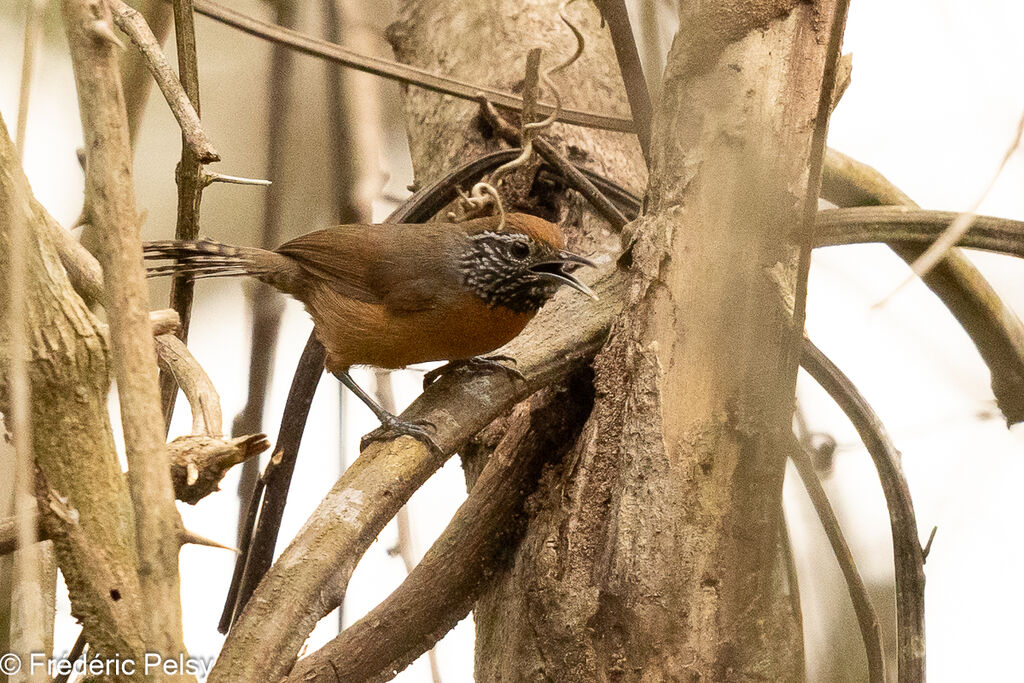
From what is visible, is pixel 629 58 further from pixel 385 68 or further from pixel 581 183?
pixel 385 68

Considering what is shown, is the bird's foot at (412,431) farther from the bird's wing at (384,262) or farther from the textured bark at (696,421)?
the bird's wing at (384,262)

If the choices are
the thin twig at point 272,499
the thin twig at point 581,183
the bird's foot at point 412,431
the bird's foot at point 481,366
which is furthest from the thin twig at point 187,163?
the thin twig at point 581,183

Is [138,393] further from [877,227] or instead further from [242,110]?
[242,110]

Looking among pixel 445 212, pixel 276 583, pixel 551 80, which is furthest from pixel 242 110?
pixel 276 583

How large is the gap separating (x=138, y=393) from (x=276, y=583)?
604 millimetres

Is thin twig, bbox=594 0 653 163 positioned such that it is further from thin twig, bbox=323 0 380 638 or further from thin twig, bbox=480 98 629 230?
thin twig, bbox=323 0 380 638

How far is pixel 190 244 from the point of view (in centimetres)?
216

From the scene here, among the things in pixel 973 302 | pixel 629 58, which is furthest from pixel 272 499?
pixel 973 302

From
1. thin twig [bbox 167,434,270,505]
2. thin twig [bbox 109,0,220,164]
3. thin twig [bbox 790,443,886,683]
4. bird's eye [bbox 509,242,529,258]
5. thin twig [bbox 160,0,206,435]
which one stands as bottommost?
thin twig [bbox 790,443,886,683]

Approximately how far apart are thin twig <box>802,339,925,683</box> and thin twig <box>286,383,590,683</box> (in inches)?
31.0

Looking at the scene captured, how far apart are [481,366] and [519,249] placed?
35 centimetres

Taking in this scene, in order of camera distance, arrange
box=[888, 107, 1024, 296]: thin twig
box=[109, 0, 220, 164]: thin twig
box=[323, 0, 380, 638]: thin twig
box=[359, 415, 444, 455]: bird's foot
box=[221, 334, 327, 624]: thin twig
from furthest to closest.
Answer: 1. box=[323, 0, 380, 638]: thin twig
2. box=[221, 334, 327, 624]: thin twig
3. box=[359, 415, 444, 455]: bird's foot
4. box=[109, 0, 220, 164]: thin twig
5. box=[888, 107, 1024, 296]: thin twig

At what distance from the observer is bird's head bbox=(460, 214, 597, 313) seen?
2.23 m

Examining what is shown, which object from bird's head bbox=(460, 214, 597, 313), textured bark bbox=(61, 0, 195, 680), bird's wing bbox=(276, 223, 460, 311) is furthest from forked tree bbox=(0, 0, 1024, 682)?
bird's wing bbox=(276, 223, 460, 311)
